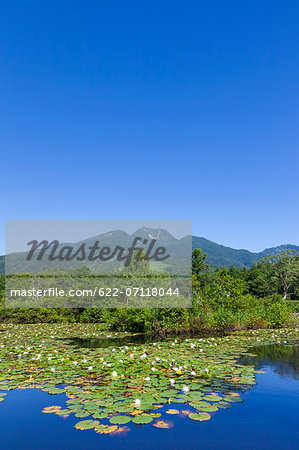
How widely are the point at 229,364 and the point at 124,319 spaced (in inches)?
448

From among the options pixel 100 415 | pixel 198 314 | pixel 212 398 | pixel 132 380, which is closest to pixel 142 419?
pixel 100 415

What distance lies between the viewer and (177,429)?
4.98 meters

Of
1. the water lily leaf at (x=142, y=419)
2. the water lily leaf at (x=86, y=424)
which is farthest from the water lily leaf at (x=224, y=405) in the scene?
the water lily leaf at (x=86, y=424)

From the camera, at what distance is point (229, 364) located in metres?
8.90

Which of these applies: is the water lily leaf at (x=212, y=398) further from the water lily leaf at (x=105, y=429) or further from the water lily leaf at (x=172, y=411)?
the water lily leaf at (x=105, y=429)

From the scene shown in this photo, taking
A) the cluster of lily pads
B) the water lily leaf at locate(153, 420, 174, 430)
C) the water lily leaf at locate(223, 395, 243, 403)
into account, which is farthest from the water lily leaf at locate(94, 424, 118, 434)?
the water lily leaf at locate(223, 395, 243, 403)

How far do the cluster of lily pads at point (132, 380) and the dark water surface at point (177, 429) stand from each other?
0.15 meters

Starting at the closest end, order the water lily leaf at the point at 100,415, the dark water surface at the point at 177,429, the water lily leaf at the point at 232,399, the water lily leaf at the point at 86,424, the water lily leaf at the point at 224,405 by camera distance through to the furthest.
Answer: the dark water surface at the point at 177,429 < the water lily leaf at the point at 86,424 < the water lily leaf at the point at 100,415 < the water lily leaf at the point at 224,405 < the water lily leaf at the point at 232,399

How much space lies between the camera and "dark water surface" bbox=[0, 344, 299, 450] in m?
4.65

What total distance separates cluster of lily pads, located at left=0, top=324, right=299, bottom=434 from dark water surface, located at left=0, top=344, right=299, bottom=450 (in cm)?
15

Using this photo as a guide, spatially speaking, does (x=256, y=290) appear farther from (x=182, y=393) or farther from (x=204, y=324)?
(x=182, y=393)

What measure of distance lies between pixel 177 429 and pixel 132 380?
93.2 inches

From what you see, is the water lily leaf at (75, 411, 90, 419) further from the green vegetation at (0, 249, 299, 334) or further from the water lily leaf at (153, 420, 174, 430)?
the green vegetation at (0, 249, 299, 334)

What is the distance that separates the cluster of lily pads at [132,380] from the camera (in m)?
→ 5.31
